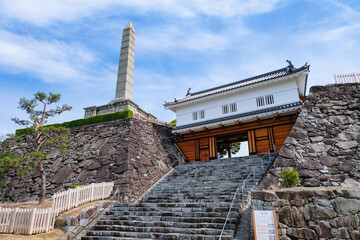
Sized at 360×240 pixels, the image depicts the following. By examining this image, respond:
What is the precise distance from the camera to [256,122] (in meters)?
16.5

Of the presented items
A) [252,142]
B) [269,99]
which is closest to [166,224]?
[252,142]

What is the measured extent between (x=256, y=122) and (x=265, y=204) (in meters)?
10.3

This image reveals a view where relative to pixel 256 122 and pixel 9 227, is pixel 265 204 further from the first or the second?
pixel 256 122

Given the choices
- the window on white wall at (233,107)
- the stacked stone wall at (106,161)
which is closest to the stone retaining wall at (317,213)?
the stacked stone wall at (106,161)

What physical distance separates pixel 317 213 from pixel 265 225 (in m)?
1.63

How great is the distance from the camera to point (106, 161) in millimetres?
14070

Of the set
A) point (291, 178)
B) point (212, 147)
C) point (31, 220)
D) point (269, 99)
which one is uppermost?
point (269, 99)

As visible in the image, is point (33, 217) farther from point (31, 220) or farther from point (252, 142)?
point (252, 142)

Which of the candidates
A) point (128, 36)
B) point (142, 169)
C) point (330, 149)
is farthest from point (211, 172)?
point (128, 36)

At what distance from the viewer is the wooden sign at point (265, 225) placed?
584 cm

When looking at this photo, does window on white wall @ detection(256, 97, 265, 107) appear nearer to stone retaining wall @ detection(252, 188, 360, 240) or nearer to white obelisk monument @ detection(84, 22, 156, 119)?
stone retaining wall @ detection(252, 188, 360, 240)

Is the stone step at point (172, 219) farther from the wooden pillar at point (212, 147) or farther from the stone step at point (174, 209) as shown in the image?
the wooden pillar at point (212, 147)

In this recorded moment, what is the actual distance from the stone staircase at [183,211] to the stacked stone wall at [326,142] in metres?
2.05

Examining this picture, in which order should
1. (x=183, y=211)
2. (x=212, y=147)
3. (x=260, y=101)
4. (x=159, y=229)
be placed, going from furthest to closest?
(x=212, y=147) < (x=260, y=101) < (x=183, y=211) < (x=159, y=229)
